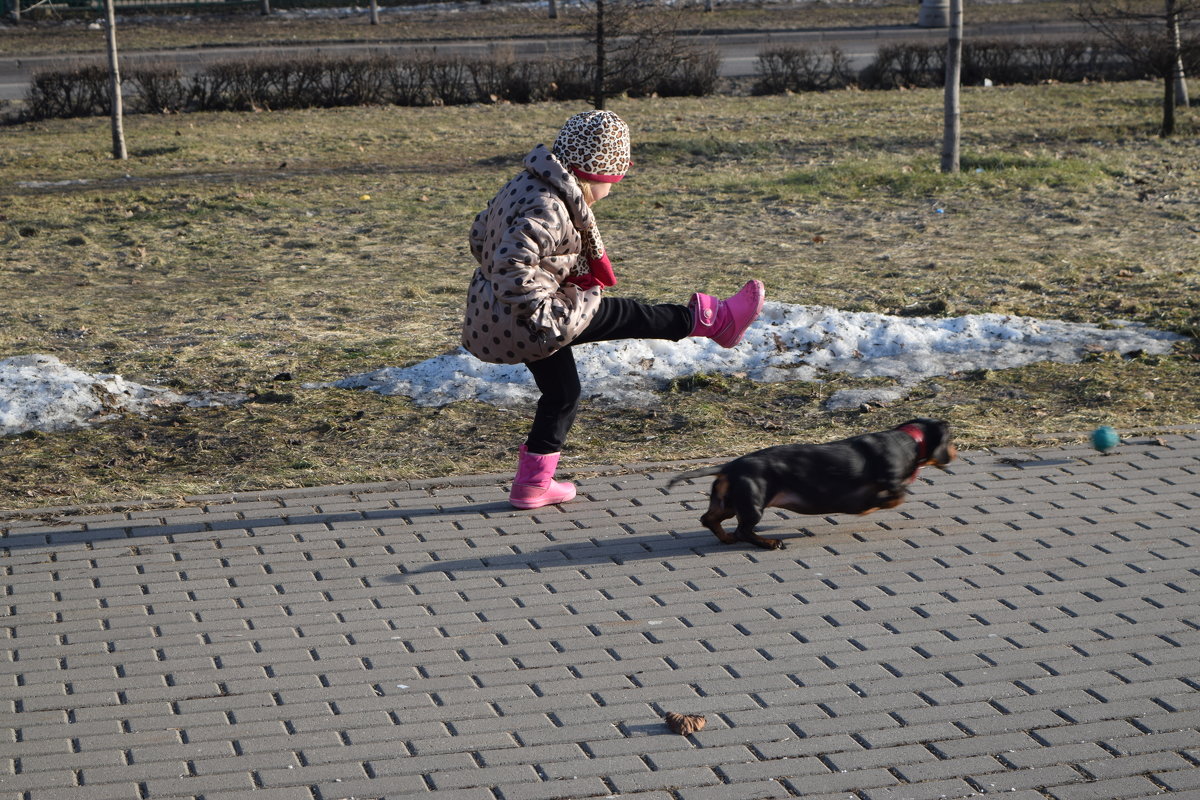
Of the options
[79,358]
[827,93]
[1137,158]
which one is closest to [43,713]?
[79,358]

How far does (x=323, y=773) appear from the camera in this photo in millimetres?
3566

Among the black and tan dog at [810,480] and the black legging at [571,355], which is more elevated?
the black legging at [571,355]

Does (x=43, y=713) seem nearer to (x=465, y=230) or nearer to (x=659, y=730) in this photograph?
(x=659, y=730)

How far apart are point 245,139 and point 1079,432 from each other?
1214cm

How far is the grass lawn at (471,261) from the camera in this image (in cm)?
658

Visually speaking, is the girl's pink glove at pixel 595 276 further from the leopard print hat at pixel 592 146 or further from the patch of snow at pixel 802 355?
the patch of snow at pixel 802 355

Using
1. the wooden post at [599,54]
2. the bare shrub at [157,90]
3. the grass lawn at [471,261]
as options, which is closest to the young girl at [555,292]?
the grass lawn at [471,261]

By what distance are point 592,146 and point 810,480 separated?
4.84ft

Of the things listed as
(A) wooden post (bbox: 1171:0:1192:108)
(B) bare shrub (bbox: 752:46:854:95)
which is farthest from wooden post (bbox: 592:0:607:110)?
(A) wooden post (bbox: 1171:0:1192:108)

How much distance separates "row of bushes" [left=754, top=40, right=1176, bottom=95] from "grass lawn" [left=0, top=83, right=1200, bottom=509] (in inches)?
64.1

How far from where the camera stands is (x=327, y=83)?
1941cm

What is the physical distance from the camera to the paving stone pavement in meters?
3.58

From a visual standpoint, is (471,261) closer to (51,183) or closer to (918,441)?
(51,183)

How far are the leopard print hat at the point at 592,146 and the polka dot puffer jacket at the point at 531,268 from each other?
8 centimetres
